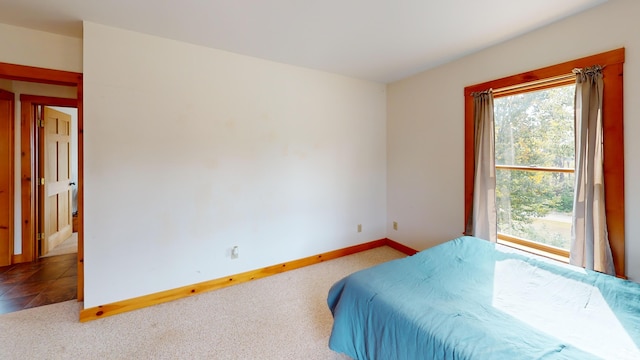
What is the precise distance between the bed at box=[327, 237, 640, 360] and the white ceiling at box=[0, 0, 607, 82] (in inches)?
71.9

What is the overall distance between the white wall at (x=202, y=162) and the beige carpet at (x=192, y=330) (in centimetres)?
25

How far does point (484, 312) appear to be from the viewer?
128cm

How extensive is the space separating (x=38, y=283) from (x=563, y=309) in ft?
14.2

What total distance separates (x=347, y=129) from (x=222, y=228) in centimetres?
198

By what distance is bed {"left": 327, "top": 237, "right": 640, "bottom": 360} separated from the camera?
42.1 inches

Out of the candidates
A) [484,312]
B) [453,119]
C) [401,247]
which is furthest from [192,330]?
[453,119]

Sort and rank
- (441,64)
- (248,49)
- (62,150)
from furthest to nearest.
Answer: (62,150) → (441,64) → (248,49)

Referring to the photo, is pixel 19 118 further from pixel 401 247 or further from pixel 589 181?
pixel 589 181

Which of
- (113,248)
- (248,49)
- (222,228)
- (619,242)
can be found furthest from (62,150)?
(619,242)

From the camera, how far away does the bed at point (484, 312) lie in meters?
1.07

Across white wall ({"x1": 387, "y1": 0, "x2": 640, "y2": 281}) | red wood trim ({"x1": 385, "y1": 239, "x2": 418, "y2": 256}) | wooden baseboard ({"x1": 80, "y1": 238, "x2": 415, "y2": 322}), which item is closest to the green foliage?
white wall ({"x1": 387, "y1": 0, "x2": 640, "y2": 281})

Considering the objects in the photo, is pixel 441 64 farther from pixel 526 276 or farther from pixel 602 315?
pixel 602 315

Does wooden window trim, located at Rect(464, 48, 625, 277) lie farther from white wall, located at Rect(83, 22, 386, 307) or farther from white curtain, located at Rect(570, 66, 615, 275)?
white wall, located at Rect(83, 22, 386, 307)

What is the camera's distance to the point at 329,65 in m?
3.03
